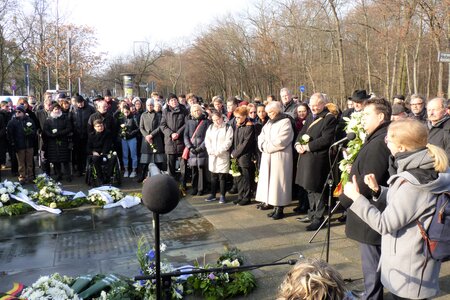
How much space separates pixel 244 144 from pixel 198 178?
184 centimetres

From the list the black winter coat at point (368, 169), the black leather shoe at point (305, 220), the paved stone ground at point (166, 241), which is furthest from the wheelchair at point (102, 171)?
the black winter coat at point (368, 169)

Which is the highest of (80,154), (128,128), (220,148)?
(128,128)

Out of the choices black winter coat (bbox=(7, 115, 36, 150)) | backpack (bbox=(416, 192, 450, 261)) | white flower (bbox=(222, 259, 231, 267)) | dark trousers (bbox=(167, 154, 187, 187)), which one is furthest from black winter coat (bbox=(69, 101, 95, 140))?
backpack (bbox=(416, 192, 450, 261))

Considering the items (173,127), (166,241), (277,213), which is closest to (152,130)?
(173,127)

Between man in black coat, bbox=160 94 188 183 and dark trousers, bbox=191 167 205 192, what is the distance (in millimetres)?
367

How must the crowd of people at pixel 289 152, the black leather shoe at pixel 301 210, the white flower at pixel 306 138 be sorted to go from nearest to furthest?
1. the crowd of people at pixel 289 152
2. the white flower at pixel 306 138
3. the black leather shoe at pixel 301 210

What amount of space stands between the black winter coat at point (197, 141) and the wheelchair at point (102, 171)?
1.96m

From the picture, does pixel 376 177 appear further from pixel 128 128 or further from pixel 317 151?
pixel 128 128

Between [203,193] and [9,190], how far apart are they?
12.8 ft

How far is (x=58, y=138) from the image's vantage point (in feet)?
33.6

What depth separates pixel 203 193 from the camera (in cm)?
921

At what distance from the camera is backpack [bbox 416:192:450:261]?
113 inches

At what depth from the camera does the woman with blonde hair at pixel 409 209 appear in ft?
9.52

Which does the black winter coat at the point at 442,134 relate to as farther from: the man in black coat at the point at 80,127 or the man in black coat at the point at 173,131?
the man in black coat at the point at 80,127
